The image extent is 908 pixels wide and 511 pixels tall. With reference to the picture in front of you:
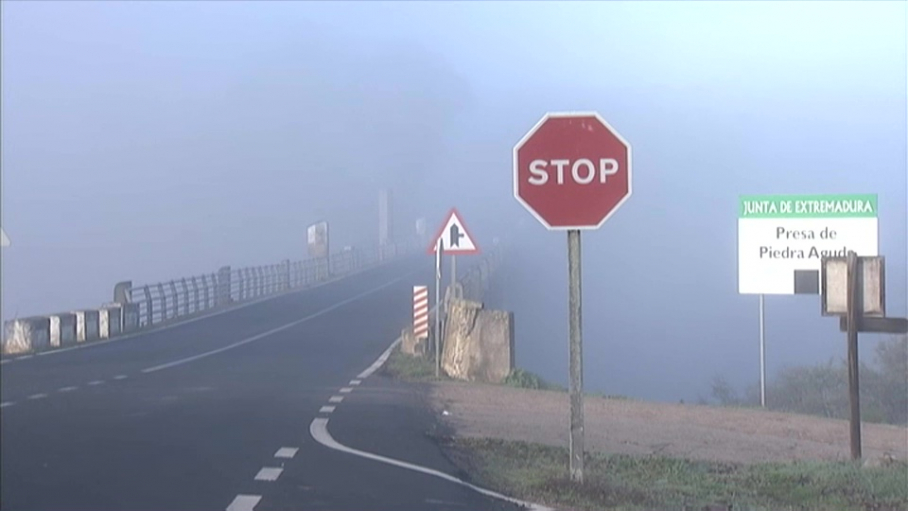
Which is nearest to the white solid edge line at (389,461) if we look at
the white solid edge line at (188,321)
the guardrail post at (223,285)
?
the white solid edge line at (188,321)

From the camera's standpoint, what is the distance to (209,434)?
42.5ft

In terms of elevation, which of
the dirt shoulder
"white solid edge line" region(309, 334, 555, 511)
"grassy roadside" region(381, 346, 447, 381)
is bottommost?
the dirt shoulder

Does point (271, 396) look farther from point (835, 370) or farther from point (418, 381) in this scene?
point (835, 370)

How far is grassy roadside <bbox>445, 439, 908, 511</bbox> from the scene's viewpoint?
9742 mm

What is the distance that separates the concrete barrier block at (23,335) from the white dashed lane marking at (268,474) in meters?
17.7

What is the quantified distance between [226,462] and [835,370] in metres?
18.2

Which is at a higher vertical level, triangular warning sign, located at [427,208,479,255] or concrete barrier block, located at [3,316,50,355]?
triangular warning sign, located at [427,208,479,255]

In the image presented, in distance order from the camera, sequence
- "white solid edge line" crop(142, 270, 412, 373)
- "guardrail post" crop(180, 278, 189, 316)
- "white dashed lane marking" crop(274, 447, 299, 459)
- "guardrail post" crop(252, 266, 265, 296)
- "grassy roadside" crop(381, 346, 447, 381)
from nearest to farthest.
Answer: "white dashed lane marking" crop(274, 447, 299, 459), "grassy roadside" crop(381, 346, 447, 381), "white solid edge line" crop(142, 270, 412, 373), "guardrail post" crop(180, 278, 189, 316), "guardrail post" crop(252, 266, 265, 296)

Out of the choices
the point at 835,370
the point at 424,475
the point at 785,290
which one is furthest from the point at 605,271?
the point at 424,475

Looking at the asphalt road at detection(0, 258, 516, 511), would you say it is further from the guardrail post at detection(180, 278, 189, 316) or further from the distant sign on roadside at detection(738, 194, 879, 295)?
the guardrail post at detection(180, 278, 189, 316)

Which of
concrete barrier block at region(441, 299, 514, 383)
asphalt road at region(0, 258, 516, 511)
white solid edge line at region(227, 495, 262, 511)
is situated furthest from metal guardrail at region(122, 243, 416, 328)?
white solid edge line at region(227, 495, 262, 511)

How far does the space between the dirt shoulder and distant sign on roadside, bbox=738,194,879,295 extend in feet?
11.5

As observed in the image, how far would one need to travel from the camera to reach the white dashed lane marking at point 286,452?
11453 millimetres

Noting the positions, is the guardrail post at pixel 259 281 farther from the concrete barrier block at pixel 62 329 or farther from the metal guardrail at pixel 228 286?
the concrete barrier block at pixel 62 329
